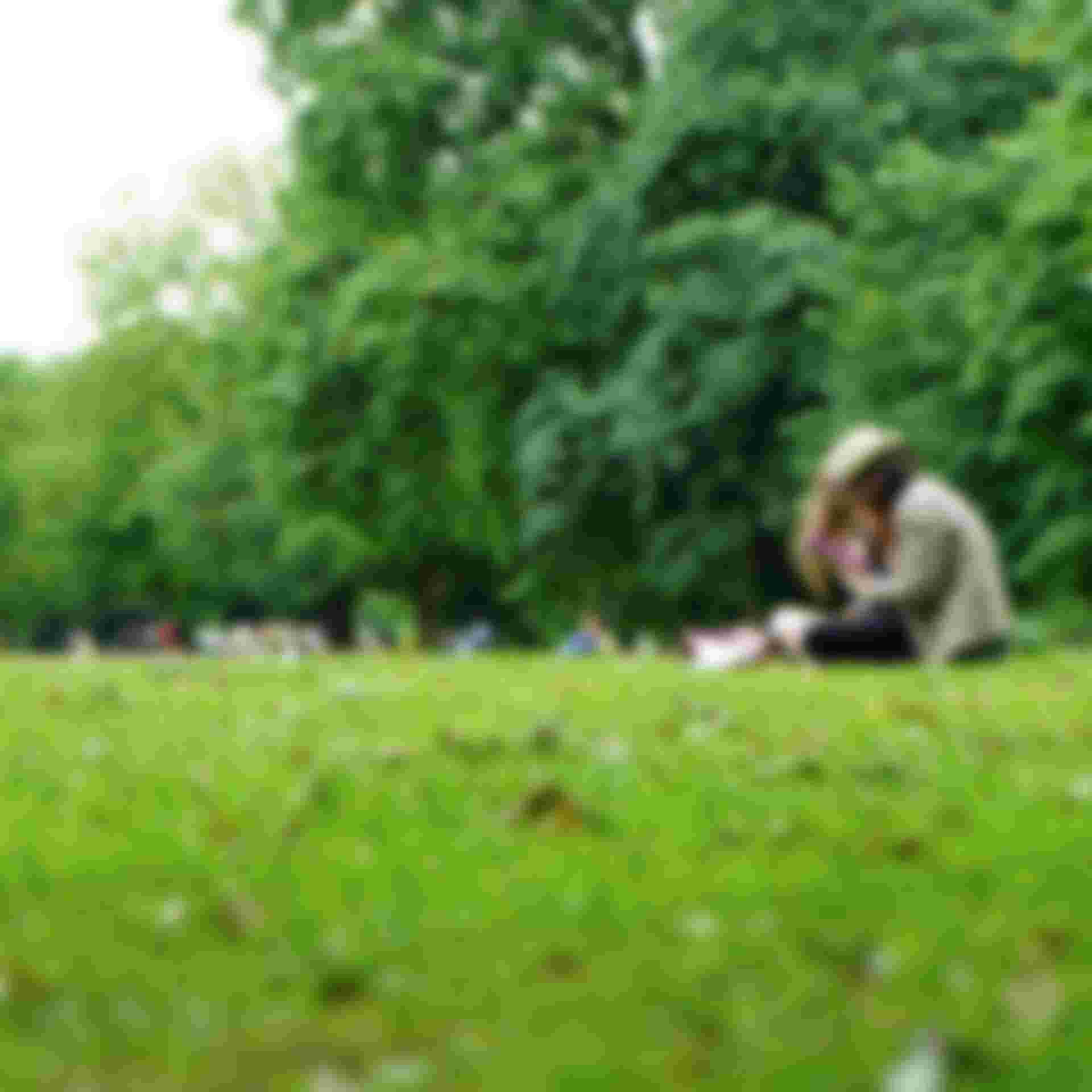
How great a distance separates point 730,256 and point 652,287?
1.25m

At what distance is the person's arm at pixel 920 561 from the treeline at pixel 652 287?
17.3 meters

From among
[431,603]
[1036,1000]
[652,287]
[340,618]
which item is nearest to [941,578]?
[1036,1000]

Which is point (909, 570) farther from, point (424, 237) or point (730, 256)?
point (424, 237)

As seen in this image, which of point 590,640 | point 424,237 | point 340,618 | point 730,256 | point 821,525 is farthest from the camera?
point 340,618

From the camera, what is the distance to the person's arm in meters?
12.3

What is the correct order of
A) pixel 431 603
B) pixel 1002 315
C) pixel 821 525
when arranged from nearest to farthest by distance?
pixel 821 525, pixel 1002 315, pixel 431 603

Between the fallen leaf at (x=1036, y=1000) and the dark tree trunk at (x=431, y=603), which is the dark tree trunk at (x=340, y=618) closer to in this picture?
the dark tree trunk at (x=431, y=603)

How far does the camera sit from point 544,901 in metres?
5.82

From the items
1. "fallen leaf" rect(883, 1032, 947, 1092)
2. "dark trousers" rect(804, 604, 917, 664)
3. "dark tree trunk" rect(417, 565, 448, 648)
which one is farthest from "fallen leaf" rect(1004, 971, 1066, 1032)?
"dark tree trunk" rect(417, 565, 448, 648)

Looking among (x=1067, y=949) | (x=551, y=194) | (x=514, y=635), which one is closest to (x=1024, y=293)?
(x=551, y=194)

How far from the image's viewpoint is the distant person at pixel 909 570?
12.4 meters

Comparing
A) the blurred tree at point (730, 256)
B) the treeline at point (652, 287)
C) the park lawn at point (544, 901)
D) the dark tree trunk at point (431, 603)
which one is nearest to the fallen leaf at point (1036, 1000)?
the park lawn at point (544, 901)

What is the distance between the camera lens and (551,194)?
3766 centimetres

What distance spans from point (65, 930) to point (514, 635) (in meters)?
41.6
